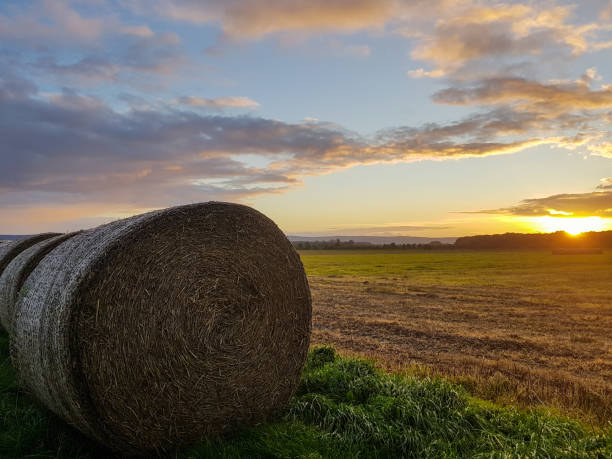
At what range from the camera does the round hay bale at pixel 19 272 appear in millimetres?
8102

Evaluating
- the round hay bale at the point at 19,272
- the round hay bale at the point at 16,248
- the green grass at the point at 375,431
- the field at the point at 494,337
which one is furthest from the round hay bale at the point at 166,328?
the round hay bale at the point at 16,248

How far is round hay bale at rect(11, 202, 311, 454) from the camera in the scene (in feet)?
15.7

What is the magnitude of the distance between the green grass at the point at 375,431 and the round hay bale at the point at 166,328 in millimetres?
313

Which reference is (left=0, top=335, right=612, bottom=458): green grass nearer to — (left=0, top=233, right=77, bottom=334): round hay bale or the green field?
the green field

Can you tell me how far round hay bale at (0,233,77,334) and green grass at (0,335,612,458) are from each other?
1.95 meters

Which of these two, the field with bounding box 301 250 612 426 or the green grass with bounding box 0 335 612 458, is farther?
the field with bounding box 301 250 612 426

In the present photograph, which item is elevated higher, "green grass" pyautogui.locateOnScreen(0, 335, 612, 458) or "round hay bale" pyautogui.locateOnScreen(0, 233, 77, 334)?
"round hay bale" pyautogui.locateOnScreen(0, 233, 77, 334)

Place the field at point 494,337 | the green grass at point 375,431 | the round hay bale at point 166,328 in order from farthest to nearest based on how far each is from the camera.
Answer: the field at point 494,337, the green grass at point 375,431, the round hay bale at point 166,328

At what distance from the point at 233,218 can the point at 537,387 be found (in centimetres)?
618

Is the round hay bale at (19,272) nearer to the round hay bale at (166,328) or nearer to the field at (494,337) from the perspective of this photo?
the round hay bale at (166,328)

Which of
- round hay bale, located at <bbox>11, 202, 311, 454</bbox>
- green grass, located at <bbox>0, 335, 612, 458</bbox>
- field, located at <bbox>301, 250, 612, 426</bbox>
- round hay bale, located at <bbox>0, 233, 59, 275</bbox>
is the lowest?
field, located at <bbox>301, 250, 612, 426</bbox>

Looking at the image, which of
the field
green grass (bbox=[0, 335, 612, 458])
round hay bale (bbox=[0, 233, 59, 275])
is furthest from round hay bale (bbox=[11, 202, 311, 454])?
round hay bale (bbox=[0, 233, 59, 275])

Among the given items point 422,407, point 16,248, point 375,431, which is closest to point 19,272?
point 16,248

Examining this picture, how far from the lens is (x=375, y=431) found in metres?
5.32
